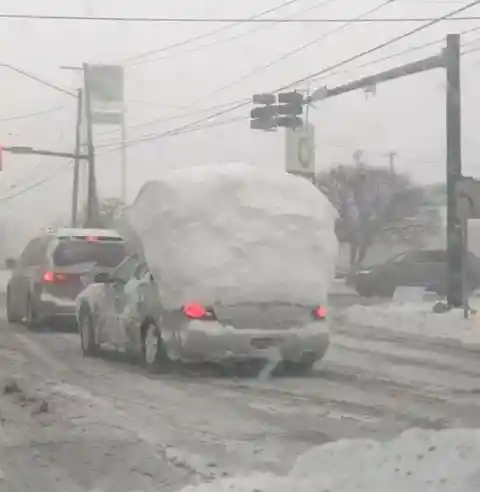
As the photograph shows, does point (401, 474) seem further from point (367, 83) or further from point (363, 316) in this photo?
point (363, 316)

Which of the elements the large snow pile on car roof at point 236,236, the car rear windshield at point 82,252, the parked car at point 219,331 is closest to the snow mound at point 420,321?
the car rear windshield at point 82,252

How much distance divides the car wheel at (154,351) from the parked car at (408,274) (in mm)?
17969

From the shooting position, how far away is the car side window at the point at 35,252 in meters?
19.3

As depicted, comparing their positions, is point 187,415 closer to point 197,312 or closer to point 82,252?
point 197,312

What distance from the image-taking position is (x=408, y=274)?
102 feet

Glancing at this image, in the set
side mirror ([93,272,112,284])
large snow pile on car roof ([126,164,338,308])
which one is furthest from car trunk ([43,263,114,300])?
large snow pile on car roof ([126,164,338,308])

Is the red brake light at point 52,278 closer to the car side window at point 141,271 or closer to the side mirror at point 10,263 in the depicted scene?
the side mirror at point 10,263

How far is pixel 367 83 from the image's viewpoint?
Answer: 65.9 feet

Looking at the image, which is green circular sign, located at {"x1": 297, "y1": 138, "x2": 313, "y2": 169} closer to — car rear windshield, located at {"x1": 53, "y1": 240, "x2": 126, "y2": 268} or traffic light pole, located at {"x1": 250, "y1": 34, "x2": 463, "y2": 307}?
traffic light pole, located at {"x1": 250, "y1": 34, "x2": 463, "y2": 307}

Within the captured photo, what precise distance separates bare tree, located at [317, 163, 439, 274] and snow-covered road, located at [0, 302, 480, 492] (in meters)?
23.0

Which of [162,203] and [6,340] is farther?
[6,340]

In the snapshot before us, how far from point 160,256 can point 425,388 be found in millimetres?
3368

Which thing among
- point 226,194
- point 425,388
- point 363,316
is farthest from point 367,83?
point 425,388

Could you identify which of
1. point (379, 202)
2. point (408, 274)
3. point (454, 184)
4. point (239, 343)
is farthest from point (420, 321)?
point (379, 202)
